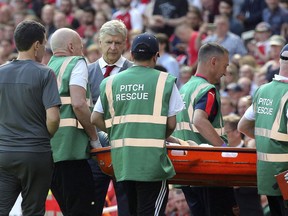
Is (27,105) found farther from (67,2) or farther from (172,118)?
(67,2)

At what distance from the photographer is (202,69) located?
1066cm

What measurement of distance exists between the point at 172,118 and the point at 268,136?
91 centimetres

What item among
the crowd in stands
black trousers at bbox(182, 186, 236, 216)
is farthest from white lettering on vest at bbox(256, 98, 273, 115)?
the crowd in stands

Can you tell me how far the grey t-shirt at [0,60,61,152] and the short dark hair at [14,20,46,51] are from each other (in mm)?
196

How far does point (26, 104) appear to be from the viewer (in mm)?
9180

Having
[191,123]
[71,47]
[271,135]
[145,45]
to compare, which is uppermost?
[145,45]

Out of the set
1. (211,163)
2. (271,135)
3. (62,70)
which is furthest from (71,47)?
(271,135)

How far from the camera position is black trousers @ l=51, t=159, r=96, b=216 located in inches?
404

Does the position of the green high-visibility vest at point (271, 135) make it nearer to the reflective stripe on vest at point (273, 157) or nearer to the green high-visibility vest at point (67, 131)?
the reflective stripe on vest at point (273, 157)

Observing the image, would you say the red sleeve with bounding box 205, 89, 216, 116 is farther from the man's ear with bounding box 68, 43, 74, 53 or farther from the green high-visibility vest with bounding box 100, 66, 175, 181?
the man's ear with bounding box 68, 43, 74, 53

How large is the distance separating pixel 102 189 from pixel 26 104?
1.94 meters

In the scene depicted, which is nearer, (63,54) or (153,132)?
(153,132)

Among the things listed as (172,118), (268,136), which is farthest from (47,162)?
(268,136)

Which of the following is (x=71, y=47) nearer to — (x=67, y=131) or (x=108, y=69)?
(x=108, y=69)
